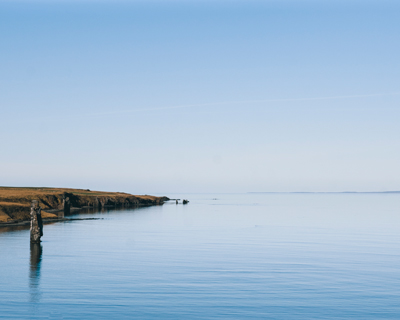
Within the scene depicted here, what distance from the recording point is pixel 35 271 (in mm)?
33250

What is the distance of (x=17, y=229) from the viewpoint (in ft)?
210

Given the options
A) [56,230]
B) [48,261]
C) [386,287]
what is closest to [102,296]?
[48,261]

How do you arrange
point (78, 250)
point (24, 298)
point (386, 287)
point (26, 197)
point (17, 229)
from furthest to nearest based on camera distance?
point (26, 197) → point (17, 229) → point (78, 250) → point (386, 287) → point (24, 298)

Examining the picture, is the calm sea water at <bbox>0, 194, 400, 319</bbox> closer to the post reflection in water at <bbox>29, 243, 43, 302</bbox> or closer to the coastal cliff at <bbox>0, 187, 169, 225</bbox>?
the post reflection in water at <bbox>29, 243, 43, 302</bbox>

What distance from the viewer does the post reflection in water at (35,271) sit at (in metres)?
26.1

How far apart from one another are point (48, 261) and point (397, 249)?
4028 centimetres

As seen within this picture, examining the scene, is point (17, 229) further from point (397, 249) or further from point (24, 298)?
point (397, 249)

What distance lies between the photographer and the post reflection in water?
85.6 ft

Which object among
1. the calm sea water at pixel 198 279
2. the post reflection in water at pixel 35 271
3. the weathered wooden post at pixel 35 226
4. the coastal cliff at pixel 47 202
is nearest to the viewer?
the calm sea water at pixel 198 279

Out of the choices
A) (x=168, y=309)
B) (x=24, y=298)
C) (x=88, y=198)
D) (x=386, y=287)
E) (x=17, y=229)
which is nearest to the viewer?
(x=168, y=309)

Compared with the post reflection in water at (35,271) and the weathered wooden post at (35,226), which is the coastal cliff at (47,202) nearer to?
the weathered wooden post at (35,226)

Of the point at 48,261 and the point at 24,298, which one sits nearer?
the point at 24,298

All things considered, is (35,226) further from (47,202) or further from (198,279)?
(47,202)

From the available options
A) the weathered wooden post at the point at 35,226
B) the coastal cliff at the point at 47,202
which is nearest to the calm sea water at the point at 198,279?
the weathered wooden post at the point at 35,226
